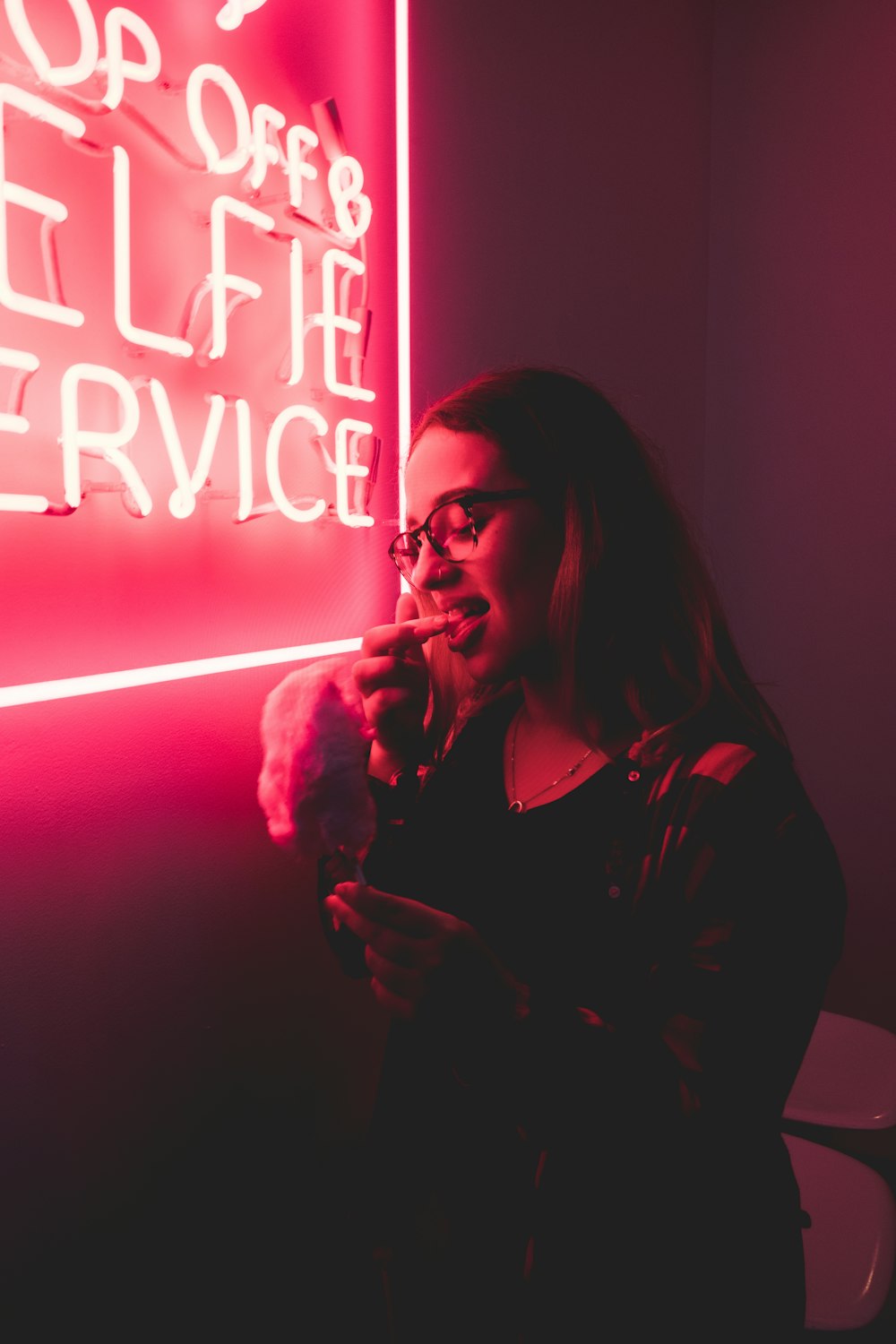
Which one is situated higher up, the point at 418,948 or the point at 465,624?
the point at 465,624

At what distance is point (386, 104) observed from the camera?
5.47ft

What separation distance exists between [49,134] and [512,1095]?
3.98ft

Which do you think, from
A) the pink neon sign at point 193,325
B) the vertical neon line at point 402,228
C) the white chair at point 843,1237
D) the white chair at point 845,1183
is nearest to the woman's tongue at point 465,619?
the pink neon sign at point 193,325

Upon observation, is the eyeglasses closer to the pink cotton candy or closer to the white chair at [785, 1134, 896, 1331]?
the pink cotton candy

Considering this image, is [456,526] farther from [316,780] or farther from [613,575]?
[316,780]

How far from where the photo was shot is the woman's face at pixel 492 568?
1187mm

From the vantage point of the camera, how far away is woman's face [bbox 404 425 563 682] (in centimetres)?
119

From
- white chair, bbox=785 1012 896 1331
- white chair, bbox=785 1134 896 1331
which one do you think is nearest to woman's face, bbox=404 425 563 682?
white chair, bbox=785 1012 896 1331

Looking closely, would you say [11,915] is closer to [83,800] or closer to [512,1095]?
[83,800]

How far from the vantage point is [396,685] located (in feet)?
4.21

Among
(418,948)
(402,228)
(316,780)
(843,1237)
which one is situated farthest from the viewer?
(402,228)

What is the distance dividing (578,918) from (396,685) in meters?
0.41

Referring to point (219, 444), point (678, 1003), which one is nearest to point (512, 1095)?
point (678, 1003)

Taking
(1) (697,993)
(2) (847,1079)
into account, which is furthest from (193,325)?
(2) (847,1079)
